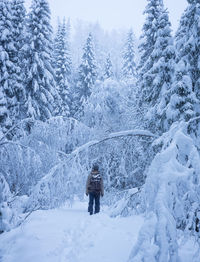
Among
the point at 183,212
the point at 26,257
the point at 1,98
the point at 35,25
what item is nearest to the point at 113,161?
the point at 26,257

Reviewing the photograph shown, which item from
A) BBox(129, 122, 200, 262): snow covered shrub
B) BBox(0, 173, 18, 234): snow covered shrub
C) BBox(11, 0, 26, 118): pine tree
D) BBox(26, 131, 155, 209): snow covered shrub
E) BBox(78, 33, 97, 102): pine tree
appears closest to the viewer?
BBox(129, 122, 200, 262): snow covered shrub

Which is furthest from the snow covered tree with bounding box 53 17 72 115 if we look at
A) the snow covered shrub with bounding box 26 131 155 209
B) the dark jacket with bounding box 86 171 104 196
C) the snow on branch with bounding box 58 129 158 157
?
the snow on branch with bounding box 58 129 158 157

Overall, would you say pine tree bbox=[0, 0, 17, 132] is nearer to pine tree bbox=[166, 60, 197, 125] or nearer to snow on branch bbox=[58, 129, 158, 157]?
pine tree bbox=[166, 60, 197, 125]

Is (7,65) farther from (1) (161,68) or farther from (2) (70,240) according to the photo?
(2) (70,240)

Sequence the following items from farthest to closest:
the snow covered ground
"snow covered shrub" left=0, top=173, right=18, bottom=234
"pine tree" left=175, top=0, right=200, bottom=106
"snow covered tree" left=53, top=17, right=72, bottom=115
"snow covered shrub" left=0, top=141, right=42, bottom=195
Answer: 1. "snow covered tree" left=53, top=17, right=72, bottom=115
2. "pine tree" left=175, top=0, right=200, bottom=106
3. "snow covered shrub" left=0, top=141, right=42, bottom=195
4. "snow covered shrub" left=0, top=173, right=18, bottom=234
5. the snow covered ground

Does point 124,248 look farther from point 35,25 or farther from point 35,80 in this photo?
point 35,25

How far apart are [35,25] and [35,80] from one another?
160 inches

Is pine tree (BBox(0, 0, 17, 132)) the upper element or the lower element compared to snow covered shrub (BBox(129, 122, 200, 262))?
upper

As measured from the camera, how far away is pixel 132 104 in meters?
12.2

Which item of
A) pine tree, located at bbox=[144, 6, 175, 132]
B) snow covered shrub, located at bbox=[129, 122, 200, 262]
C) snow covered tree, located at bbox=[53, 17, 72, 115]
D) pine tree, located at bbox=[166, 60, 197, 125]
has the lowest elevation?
snow covered shrub, located at bbox=[129, 122, 200, 262]

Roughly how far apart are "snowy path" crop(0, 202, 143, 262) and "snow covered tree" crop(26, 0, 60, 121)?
36.0 ft

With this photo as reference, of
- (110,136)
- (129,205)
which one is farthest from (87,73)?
(129,205)

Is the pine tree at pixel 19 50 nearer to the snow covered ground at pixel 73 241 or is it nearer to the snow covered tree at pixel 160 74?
the snow covered tree at pixel 160 74

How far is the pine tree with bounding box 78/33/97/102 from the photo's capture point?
27.5 meters
